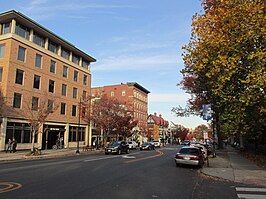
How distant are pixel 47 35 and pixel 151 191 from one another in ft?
106

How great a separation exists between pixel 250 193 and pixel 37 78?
3096 centimetres

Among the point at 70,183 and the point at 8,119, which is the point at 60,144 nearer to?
the point at 8,119

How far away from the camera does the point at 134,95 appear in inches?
2790

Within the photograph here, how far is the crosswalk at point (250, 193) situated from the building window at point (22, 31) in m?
30.9

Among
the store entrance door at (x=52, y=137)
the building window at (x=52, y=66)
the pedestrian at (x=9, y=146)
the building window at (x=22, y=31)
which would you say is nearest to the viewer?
the pedestrian at (x=9, y=146)

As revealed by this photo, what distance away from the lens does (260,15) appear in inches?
462

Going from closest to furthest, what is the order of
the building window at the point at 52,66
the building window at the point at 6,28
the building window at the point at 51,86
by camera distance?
1. the building window at the point at 6,28
2. the building window at the point at 51,86
3. the building window at the point at 52,66

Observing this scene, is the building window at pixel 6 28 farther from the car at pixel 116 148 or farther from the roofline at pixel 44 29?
the car at pixel 116 148

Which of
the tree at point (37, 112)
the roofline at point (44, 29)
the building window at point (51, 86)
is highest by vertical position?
the roofline at point (44, 29)

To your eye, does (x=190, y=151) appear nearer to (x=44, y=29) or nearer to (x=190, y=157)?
(x=190, y=157)

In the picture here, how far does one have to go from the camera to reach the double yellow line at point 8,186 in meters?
8.09

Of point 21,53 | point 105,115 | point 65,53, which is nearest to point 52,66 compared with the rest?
point 65,53

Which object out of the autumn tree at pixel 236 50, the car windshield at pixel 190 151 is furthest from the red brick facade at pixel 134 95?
the autumn tree at pixel 236 50

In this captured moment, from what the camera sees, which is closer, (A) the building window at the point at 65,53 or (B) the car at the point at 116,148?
(B) the car at the point at 116,148
